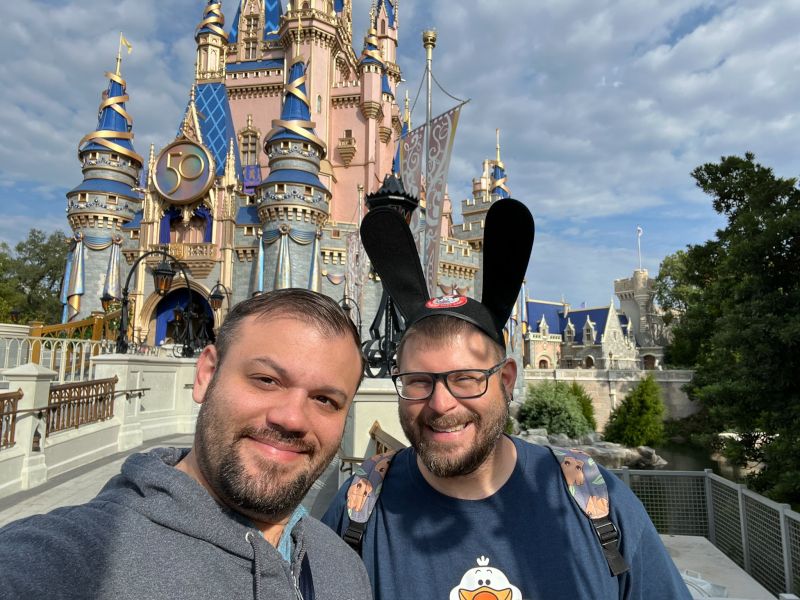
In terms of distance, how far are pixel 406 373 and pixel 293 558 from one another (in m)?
0.70

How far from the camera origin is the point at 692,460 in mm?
24172

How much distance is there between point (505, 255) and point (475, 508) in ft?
3.29

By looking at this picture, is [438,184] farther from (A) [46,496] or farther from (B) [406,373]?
(A) [46,496]

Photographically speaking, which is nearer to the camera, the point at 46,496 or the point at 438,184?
the point at 46,496

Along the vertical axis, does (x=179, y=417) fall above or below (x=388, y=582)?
below

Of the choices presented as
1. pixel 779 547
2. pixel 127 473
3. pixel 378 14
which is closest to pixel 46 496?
pixel 127 473

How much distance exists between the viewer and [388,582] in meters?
1.51

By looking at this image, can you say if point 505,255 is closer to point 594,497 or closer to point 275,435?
point 594,497

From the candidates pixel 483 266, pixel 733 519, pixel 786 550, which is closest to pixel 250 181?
pixel 733 519

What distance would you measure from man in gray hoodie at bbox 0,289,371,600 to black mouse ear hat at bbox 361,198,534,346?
1.87 feet

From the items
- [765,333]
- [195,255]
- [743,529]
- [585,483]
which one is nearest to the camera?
[585,483]

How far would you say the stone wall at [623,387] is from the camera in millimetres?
30219

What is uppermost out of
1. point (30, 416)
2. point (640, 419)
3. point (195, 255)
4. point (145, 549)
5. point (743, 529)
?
point (195, 255)

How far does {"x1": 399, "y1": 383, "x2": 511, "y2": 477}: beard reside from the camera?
1585 millimetres
